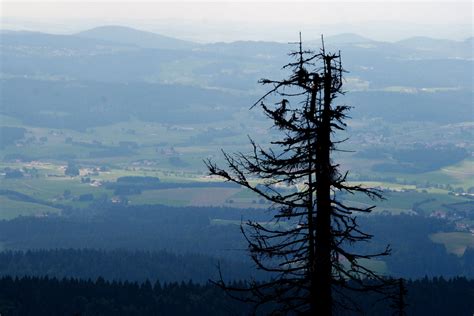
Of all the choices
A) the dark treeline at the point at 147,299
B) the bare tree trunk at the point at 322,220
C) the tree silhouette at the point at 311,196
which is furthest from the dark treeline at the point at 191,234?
the bare tree trunk at the point at 322,220

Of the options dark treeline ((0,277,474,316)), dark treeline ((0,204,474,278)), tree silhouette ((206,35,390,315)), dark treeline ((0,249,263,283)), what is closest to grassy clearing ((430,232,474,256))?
dark treeline ((0,204,474,278))

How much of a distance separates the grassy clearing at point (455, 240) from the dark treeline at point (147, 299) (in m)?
61.3

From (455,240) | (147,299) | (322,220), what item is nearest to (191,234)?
(455,240)

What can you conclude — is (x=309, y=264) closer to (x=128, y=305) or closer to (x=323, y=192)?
(x=323, y=192)

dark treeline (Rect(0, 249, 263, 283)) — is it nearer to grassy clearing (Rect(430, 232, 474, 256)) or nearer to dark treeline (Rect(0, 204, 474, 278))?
dark treeline (Rect(0, 204, 474, 278))

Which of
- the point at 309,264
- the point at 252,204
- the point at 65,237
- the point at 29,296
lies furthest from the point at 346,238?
the point at 252,204

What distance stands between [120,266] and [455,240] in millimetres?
57503

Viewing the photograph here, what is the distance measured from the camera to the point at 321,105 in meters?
17.6

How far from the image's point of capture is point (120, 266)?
392 ft

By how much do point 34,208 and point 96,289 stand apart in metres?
110

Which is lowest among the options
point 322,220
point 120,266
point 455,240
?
point 455,240

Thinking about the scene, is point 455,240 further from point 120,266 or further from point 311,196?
point 311,196

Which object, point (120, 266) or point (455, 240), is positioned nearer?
point (120, 266)

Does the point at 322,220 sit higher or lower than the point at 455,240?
higher
